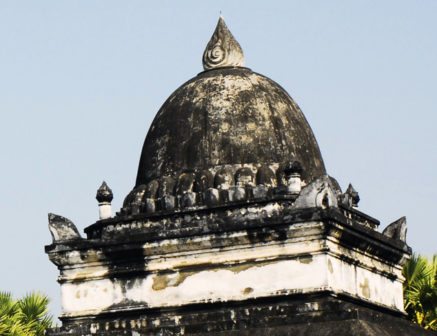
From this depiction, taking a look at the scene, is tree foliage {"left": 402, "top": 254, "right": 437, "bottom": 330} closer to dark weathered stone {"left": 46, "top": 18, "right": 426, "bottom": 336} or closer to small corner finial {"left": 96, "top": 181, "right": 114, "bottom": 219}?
dark weathered stone {"left": 46, "top": 18, "right": 426, "bottom": 336}

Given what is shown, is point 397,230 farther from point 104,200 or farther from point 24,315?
point 24,315

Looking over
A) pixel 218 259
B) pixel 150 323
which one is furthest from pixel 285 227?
pixel 150 323

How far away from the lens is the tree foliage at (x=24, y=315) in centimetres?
3194

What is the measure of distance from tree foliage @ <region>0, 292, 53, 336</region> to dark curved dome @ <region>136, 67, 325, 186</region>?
1102cm

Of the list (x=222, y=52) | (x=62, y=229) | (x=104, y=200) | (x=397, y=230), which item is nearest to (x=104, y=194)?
(x=104, y=200)

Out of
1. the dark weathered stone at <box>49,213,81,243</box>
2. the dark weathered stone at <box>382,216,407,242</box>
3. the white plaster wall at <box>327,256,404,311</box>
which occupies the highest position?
the dark weathered stone at <box>49,213,81,243</box>

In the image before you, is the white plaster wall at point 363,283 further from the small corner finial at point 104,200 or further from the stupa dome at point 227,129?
the small corner finial at point 104,200

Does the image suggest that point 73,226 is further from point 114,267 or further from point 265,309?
point 265,309

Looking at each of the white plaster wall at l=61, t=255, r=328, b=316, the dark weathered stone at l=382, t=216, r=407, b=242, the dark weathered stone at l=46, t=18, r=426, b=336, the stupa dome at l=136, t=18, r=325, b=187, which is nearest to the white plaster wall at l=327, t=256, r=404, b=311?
the dark weathered stone at l=46, t=18, r=426, b=336

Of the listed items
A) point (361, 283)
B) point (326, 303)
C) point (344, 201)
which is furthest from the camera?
point (344, 201)

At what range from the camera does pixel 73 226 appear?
21.0 metres

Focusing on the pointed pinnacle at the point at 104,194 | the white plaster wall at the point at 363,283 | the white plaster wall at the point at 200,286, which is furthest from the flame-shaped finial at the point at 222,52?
the white plaster wall at the point at 363,283

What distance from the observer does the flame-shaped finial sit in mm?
23344

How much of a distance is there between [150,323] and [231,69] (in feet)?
19.6
